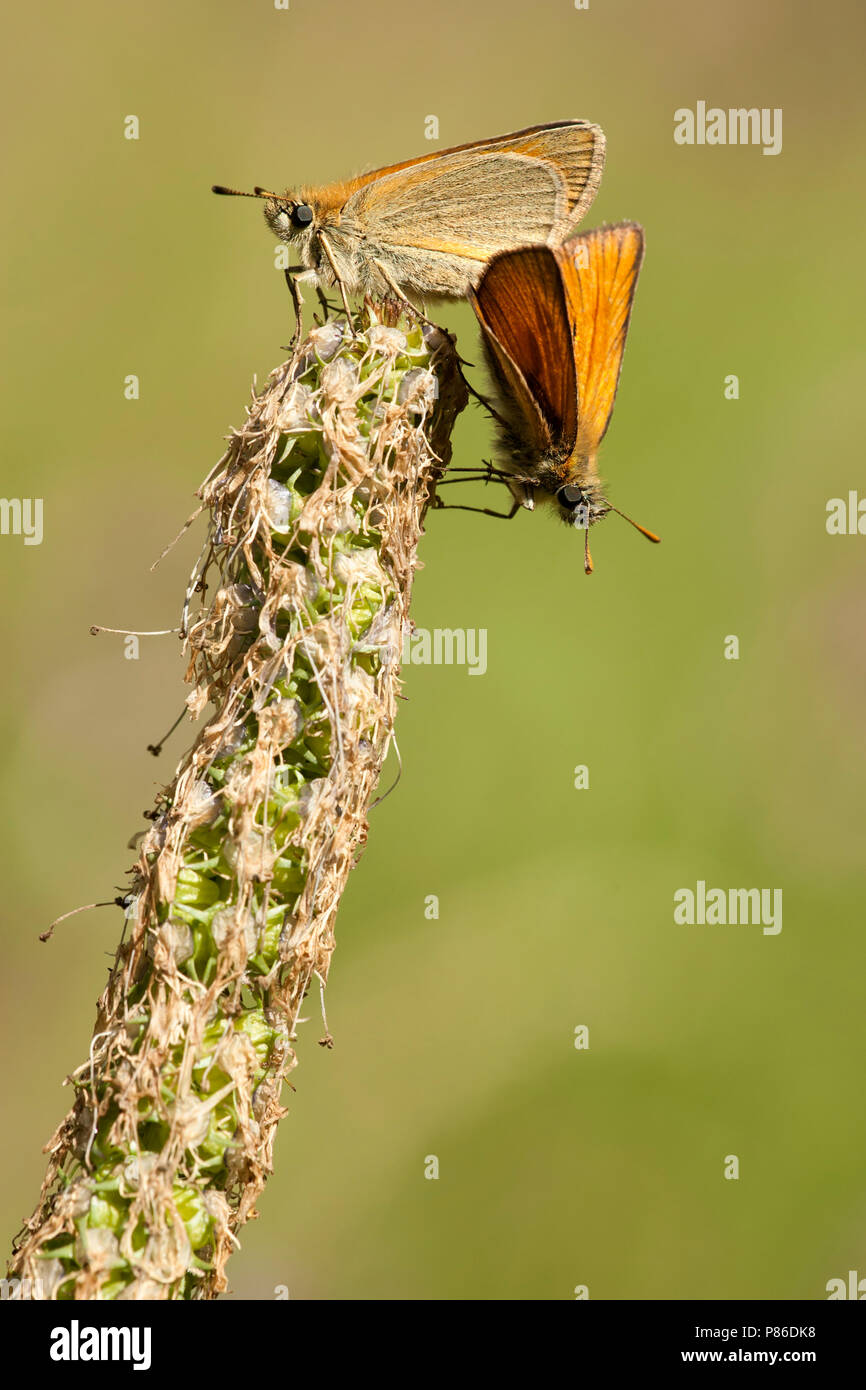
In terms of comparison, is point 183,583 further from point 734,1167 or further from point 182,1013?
point 182,1013

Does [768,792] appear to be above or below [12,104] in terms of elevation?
below

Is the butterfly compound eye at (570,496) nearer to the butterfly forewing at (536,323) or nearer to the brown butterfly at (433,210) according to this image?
the butterfly forewing at (536,323)

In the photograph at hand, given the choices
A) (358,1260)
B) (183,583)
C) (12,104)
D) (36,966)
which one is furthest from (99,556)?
(358,1260)

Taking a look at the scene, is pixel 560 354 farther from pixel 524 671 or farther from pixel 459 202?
pixel 524 671

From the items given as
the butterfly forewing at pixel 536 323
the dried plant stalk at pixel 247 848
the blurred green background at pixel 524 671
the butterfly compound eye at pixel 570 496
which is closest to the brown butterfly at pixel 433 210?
the butterfly forewing at pixel 536 323

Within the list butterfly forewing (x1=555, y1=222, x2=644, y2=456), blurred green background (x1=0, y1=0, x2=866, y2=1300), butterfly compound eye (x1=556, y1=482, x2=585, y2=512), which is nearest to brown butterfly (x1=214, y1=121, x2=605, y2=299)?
butterfly forewing (x1=555, y1=222, x2=644, y2=456)

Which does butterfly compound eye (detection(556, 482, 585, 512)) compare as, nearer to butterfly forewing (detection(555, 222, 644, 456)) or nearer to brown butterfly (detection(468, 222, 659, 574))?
brown butterfly (detection(468, 222, 659, 574))

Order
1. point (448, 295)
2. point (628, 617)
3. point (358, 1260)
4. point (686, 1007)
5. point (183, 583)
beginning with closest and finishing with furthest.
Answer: point (448, 295), point (358, 1260), point (686, 1007), point (628, 617), point (183, 583)
